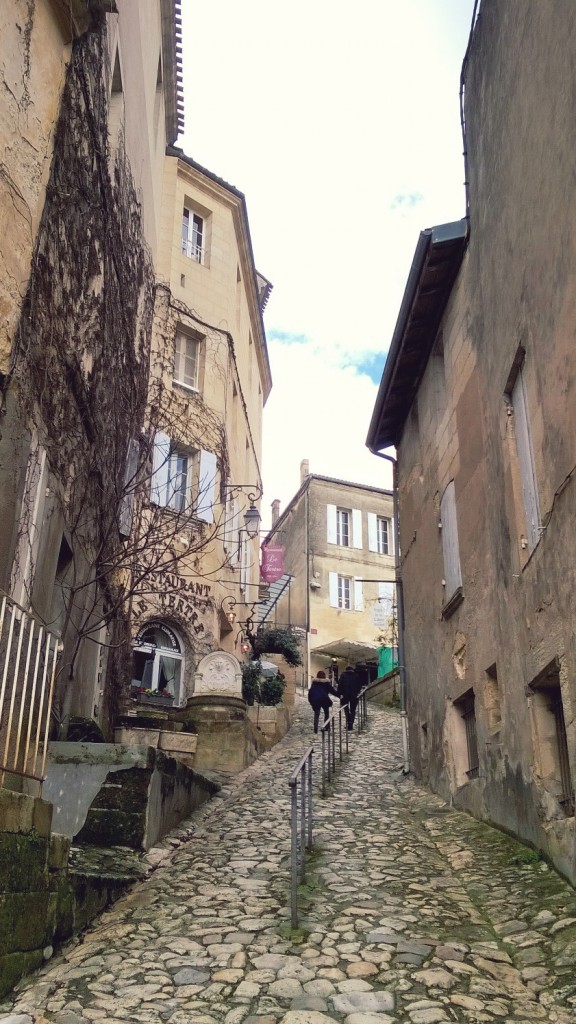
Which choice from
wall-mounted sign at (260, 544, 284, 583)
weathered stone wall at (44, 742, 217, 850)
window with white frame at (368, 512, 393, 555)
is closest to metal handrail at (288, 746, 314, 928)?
weathered stone wall at (44, 742, 217, 850)

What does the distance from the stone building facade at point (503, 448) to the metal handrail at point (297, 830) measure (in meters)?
1.83

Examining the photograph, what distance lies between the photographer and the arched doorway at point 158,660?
1692 cm

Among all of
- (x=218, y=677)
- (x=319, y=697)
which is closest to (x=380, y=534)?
(x=319, y=697)

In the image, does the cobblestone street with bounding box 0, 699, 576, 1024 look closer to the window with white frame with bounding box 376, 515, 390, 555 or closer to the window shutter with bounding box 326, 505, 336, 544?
the window shutter with bounding box 326, 505, 336, 544

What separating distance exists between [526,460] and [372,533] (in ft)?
96.8

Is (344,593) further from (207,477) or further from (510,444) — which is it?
(510,444)

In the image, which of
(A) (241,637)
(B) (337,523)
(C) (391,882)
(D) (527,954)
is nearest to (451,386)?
(C) (391,882)

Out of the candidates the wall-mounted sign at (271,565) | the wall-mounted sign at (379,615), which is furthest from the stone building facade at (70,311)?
the wall-mounted sign at (379,615)

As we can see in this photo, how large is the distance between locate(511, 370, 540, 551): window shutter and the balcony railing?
409 centimetres

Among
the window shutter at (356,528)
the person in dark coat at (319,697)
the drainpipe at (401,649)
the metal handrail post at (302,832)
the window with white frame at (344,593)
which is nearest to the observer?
the metal handrail post at (302,832)

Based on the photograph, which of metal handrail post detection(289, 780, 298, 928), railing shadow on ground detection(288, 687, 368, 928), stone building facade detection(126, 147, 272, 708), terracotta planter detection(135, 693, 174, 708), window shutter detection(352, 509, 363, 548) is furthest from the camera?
window shutter detection(352, 509, 363, 548)

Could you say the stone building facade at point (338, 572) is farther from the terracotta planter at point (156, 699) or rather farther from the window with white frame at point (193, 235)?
the terracotta planter at point (156, 699)

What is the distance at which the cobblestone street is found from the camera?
454 cm

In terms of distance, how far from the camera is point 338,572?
117ft
